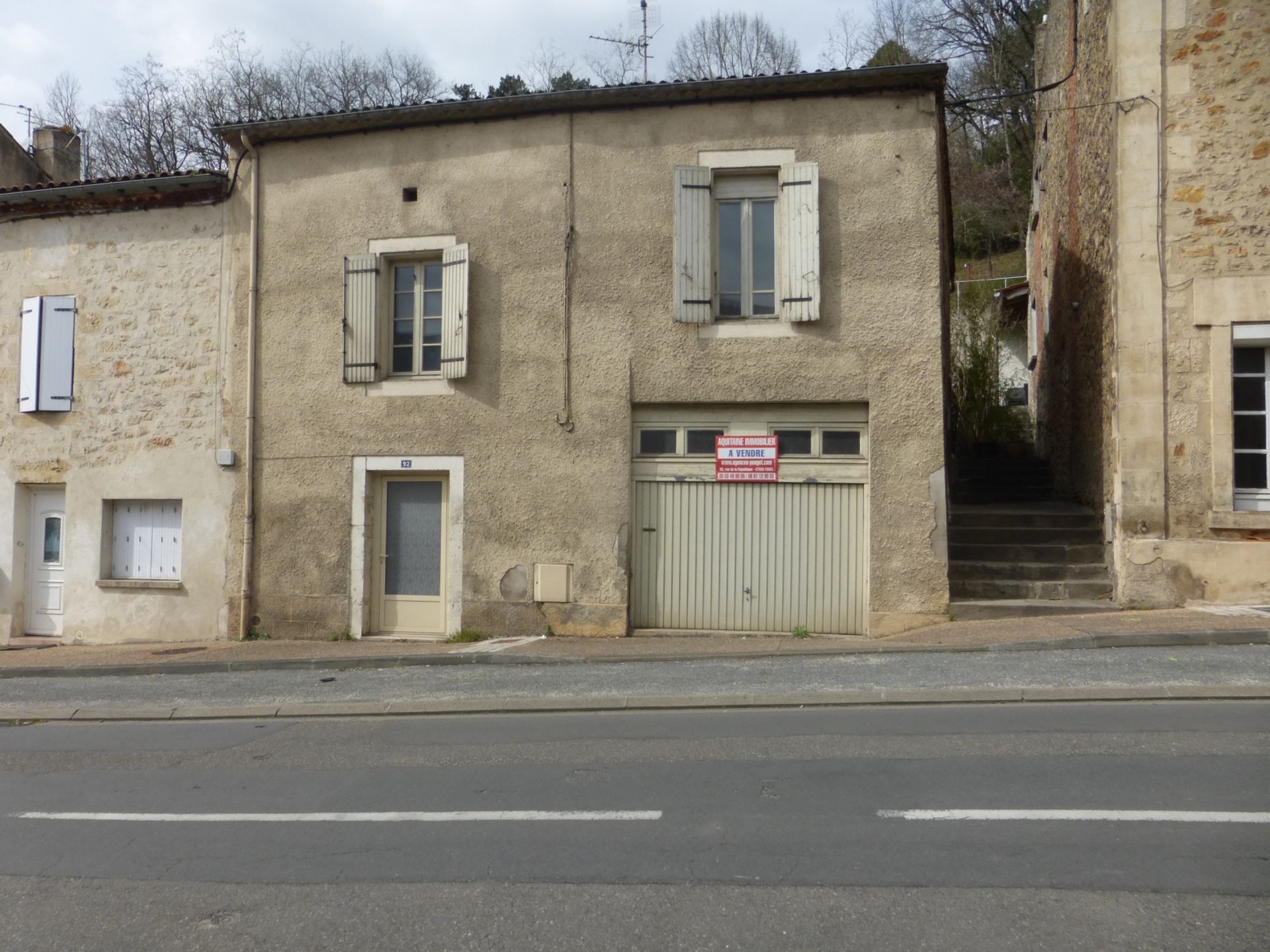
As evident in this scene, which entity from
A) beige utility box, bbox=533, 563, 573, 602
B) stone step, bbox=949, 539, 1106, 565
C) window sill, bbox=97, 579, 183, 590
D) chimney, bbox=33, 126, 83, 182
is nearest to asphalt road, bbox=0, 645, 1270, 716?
beige utility box, bbox=533, 563, 573, 602

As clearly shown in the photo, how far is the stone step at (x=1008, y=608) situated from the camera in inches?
439

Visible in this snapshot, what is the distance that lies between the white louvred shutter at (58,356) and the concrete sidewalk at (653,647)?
3386 mm

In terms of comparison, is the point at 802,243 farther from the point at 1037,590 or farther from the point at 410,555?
the point at 410,555

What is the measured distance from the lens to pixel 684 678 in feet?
30.1

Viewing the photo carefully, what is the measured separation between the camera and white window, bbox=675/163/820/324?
1141cm

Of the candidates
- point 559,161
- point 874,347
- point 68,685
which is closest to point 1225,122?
point 874,347

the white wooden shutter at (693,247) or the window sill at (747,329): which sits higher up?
the white wooden shutter at (693,247)

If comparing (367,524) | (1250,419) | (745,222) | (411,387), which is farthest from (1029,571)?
(367,524)

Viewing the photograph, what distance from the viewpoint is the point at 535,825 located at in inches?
205

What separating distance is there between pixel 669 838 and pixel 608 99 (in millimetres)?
9156

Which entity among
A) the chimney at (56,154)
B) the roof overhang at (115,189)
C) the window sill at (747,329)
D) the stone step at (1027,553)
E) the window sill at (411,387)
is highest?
the chimney at (56,154)

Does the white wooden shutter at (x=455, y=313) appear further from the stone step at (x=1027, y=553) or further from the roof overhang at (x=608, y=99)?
the stone step at (x=1027, y=553)

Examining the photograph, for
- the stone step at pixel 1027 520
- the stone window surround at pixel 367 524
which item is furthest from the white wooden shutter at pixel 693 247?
the stone step at pixel 1027 520

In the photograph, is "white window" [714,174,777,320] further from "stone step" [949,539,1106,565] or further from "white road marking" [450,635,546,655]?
"white road marking" [450,635,546,655]
